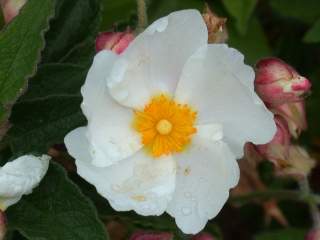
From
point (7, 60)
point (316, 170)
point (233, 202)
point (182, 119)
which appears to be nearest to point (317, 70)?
point (316, 170)

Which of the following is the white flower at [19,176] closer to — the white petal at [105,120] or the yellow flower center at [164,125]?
the white petal at [105,120]

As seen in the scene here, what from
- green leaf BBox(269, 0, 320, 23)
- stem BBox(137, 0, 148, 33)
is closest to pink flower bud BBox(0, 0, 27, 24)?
stem BBox(137, 0, 148, 33)

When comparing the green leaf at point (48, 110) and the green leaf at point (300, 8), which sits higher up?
the green leaf at point (48, 110)

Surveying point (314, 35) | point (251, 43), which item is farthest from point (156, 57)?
point (251, 43)

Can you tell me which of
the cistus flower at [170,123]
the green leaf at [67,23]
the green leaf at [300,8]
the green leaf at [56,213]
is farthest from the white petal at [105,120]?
the green leaf at [300,8]

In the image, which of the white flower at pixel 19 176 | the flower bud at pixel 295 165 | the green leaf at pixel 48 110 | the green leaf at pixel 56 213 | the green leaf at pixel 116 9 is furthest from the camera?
the green leaf at pixel 116 9

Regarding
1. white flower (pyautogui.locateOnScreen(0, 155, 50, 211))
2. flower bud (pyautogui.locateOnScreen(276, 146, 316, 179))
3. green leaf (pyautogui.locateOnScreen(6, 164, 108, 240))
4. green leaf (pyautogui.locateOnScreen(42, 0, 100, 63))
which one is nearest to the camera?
white flower (pyautogui.locateOnScreen(0, 155, 50, 211))

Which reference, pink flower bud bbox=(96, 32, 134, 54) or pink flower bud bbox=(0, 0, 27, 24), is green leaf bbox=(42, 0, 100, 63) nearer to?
pink flower bud bbox=(0, 0, 27, 24)
